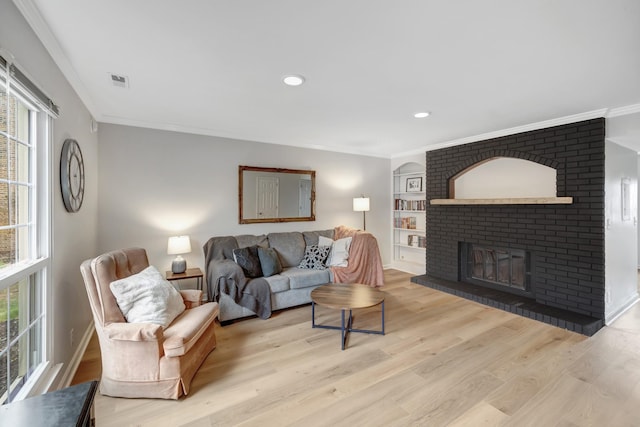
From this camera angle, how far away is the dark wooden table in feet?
2.91

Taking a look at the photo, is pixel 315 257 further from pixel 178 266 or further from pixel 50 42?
pixel 50 42

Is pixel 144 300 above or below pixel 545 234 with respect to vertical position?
below

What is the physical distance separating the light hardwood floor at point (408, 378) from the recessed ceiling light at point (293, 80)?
2311 mm

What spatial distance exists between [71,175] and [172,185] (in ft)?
4.69

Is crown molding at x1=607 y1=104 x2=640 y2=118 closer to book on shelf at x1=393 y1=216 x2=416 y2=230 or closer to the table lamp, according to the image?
book on shelf at x1=393 y1=216 x2=416 y2=230

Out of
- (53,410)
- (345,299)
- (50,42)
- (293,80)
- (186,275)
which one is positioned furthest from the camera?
(186,275)

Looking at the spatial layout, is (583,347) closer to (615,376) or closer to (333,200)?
(615,376)

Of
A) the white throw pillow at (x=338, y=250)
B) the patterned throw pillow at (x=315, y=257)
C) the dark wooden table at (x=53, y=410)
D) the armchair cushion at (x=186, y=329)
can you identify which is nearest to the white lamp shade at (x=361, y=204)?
the white throw pillow at (x=338, y=250)

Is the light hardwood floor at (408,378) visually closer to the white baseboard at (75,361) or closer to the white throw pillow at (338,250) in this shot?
the white baseboard at (75,361)

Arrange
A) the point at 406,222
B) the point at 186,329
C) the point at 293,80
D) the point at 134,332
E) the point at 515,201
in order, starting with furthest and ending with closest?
1. the point at 406,222
2. the point at 515,201
3. the point at 293,80
4. the point at 186,329
5. the point at 134,332

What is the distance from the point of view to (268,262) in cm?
357

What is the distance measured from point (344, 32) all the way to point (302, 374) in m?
2.39

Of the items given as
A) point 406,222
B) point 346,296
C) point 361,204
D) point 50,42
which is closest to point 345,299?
point 346,296

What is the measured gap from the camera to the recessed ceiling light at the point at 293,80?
2.24m
